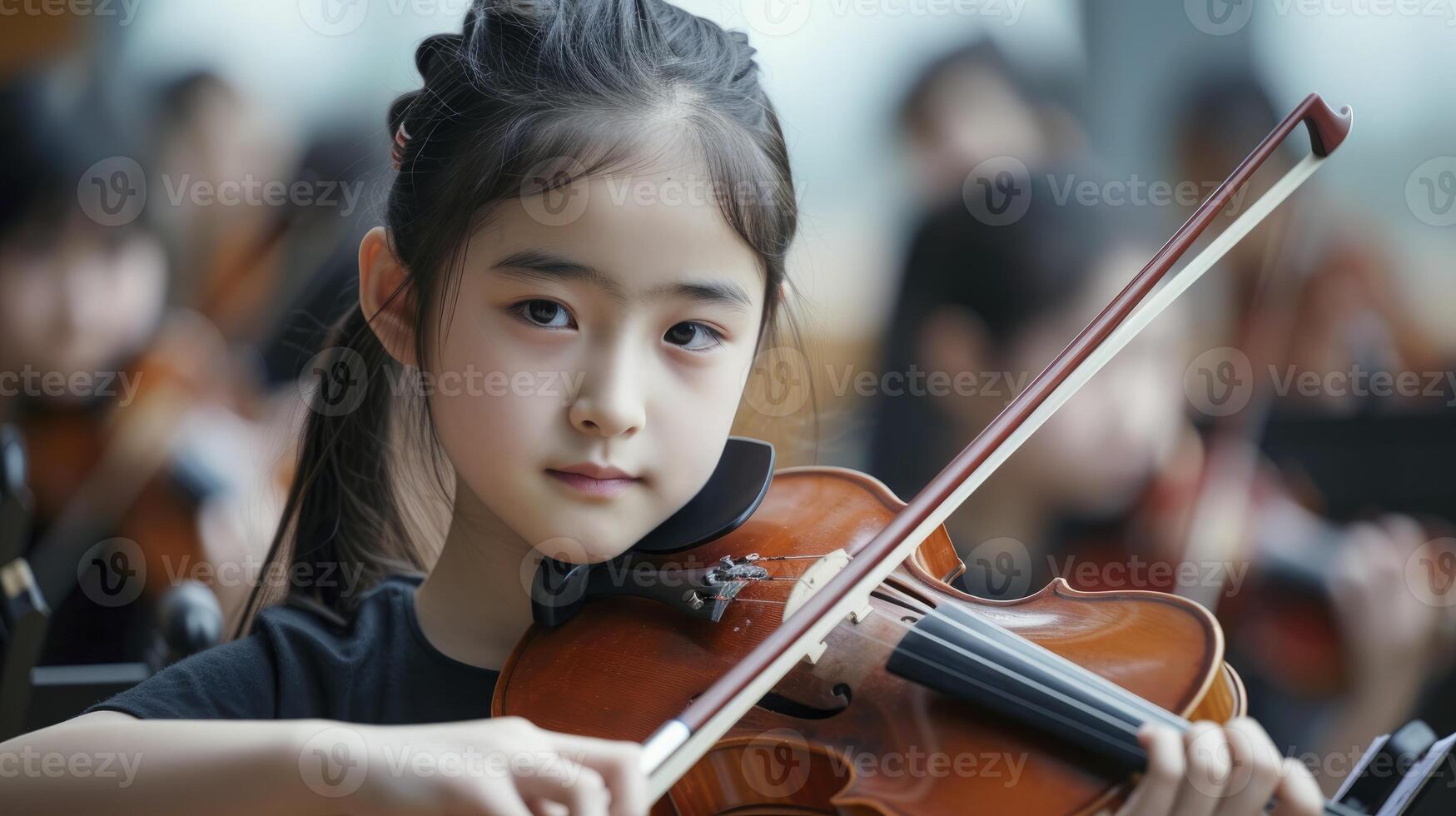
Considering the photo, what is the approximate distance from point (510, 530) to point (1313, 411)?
1083 millimetres

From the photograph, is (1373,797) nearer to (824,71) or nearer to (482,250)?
(482,250)

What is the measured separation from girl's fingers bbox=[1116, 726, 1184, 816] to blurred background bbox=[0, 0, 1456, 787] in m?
0.78

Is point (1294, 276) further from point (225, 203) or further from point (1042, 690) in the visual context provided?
point (225, 203)

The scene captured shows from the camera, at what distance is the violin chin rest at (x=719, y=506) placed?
0.64 meters

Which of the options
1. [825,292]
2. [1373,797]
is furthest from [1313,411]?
[1373,797]

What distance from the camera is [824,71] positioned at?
51.1 inches

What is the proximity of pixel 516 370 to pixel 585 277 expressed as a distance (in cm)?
6

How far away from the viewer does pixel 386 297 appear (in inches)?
26.8

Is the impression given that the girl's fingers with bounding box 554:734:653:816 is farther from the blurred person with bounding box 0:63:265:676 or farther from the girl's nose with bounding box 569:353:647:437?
the blurred person with bounding box 0:63:265:676

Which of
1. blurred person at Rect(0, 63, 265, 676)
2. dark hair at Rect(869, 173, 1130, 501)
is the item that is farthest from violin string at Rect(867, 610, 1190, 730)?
blurred person at Rect(0, 63, 265, 676)

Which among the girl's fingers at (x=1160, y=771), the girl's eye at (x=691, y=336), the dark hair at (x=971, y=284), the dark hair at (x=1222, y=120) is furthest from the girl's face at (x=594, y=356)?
the dark hair at (x=1222, y=120)

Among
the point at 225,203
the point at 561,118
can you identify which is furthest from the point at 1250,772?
the point at 225,203

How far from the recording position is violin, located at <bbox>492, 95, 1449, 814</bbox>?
1.51 ft

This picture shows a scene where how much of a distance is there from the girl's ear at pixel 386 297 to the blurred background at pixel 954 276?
566mm
